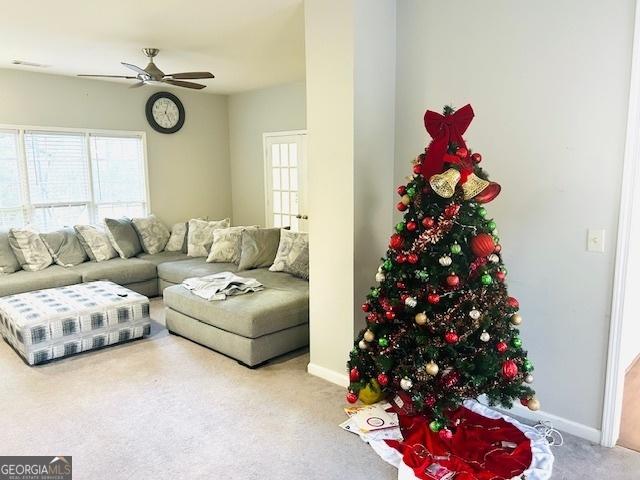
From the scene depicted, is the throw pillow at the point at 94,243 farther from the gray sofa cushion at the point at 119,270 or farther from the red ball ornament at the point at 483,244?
the red ball ornament at the point at 483,244

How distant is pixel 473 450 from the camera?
2.35 metres

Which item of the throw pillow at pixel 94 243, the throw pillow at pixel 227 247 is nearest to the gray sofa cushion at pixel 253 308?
the throw pillow at pixel 227 247

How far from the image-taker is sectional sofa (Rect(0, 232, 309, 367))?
138 inches

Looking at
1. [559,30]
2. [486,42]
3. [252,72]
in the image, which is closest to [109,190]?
[252,72]

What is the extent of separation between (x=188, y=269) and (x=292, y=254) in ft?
4.19

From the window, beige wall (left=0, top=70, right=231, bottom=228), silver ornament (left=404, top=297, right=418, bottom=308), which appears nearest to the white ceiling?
beige wall (left=0, top=70, right=231, bottom=228)

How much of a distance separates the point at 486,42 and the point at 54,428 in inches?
131

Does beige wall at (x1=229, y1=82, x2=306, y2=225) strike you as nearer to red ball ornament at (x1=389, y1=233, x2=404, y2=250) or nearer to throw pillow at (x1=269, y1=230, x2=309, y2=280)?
throw pillow at (x1=269, y1=230, x2=309, y2=280)

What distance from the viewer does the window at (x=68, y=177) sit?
526 centimetres

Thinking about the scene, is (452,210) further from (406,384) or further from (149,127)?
(149,127)

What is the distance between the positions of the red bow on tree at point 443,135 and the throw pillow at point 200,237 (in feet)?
12.9

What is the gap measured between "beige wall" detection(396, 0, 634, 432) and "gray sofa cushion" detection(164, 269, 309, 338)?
66.0 inches

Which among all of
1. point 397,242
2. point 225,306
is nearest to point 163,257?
point 225,306

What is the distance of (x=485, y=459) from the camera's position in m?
2.29
